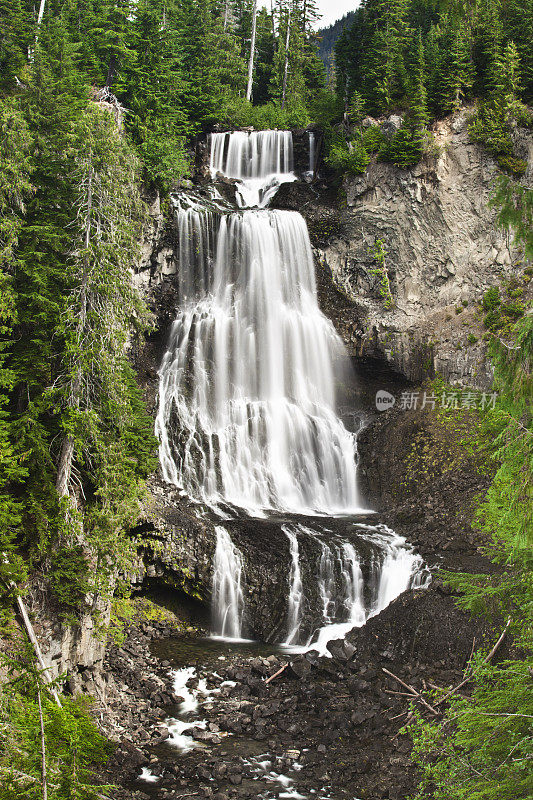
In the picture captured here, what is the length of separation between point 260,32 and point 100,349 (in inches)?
1591

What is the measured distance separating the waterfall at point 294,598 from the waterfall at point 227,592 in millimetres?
1287

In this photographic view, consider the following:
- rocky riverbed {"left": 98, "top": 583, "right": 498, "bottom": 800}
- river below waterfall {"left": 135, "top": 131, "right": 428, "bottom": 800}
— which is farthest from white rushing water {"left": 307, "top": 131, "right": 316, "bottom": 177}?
rocky riverbed {"left": 98, "top": 583, "right": 498, "bottom": 800}

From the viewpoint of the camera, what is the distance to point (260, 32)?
137 feet

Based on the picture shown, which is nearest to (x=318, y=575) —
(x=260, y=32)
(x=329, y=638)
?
(x=329, y=638)

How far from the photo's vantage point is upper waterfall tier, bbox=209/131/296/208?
93.7 ft

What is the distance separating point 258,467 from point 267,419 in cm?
200

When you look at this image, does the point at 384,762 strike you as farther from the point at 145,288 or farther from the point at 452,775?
the point at 145,288

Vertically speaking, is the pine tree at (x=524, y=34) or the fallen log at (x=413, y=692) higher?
the pine tree at (x=524, y=34)

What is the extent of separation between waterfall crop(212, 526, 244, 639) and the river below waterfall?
0.04 meters

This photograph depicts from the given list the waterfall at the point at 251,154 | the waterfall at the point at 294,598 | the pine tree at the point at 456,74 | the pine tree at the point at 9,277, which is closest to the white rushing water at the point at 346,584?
the waterfall at the point at 294,598

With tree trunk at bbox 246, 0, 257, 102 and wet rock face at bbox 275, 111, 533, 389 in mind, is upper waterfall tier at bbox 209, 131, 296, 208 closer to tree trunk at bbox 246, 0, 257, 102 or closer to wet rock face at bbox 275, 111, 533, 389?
wet rock face at bbox 275, 111, 533, 389

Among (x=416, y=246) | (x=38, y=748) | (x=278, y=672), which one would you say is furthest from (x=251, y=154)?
(x=38, y=748)

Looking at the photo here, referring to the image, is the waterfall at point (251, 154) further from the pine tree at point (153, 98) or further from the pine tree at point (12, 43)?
the pine tree at point (12, 43)

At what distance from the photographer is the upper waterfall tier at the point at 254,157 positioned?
28.5m
